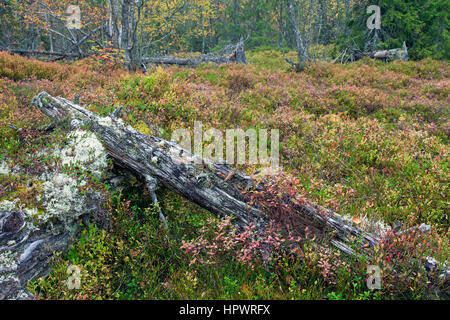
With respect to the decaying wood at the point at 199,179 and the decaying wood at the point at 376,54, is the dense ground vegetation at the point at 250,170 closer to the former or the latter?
the decaying wood at the point at 199,179

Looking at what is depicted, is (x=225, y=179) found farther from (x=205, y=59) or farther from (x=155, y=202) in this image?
(x=205, y=59)

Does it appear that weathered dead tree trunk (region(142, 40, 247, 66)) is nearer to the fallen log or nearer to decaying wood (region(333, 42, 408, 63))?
decaying wood (region(333, 42, 408, 63))

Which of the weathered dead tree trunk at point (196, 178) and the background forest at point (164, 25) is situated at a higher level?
the background forest at point (164, 25)

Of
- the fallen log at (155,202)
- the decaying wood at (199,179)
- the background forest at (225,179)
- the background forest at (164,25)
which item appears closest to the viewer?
the fallen log at (155,202)

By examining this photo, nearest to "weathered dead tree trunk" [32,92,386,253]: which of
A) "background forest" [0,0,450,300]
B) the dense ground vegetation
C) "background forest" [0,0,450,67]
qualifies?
"background forest" [0,0,450,300]

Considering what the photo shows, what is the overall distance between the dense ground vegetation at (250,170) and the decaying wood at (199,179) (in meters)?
0.27

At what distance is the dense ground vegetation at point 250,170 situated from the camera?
10.1 ft

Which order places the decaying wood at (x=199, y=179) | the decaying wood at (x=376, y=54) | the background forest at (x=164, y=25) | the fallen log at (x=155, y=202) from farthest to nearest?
the decaying wood at (x=376, y=54)
the background forest at (x=164, y=25)
the decaying wood at (x=199, y=179)
the fallen log at (x=155, y=202)

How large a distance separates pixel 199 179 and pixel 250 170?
1.62 m

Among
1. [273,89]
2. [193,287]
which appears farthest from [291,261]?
[273,89]

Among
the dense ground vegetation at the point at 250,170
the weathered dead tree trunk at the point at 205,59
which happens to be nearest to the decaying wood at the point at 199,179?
the dense ground vegetation at the point at 250,170

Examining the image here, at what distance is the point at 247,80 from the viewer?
13266 mm

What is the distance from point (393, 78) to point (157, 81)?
12.1 meters

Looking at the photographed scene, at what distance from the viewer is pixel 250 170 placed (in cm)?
511
